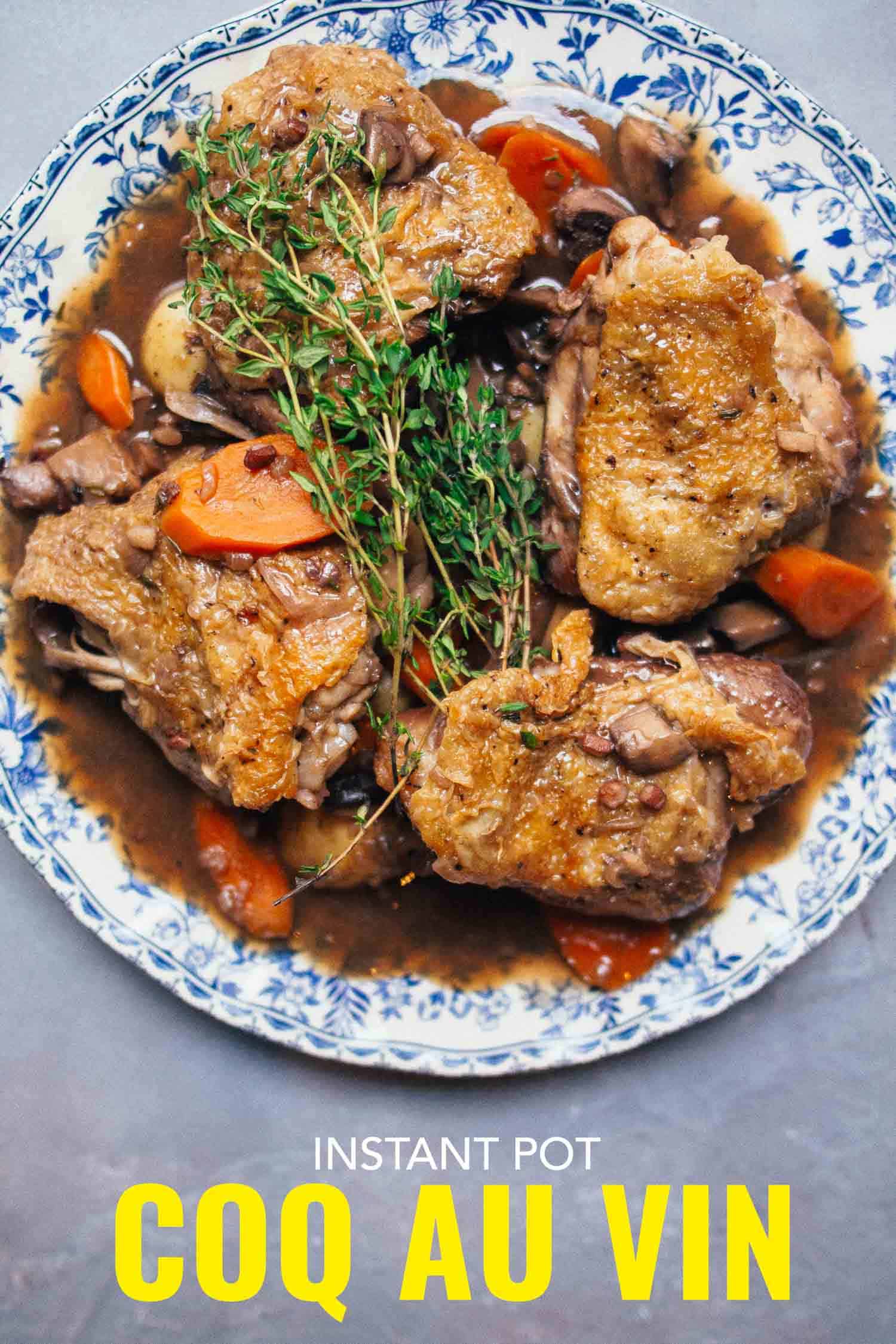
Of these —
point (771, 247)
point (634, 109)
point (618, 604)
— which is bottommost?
point (618, 604)

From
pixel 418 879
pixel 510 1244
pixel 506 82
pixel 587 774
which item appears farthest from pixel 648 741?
pixel 506 82

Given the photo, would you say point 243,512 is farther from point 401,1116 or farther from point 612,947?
point 401,1116

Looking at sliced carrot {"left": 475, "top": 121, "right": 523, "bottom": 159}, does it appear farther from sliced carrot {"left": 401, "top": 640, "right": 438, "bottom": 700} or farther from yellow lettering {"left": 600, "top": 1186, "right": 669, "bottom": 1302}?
yellow lettering {"left": 600, "top": 1186, "right": 669, "bottom": 1302}

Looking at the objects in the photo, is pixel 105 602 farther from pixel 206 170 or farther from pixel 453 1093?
pixel 453 1093

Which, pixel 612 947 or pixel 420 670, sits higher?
pixel 420 670

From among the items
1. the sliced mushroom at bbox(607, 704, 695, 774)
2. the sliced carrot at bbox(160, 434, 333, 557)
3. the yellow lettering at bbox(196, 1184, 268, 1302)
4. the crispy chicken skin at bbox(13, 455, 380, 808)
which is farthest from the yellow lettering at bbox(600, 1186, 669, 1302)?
the sliced carrot at bbox(160, 434, 333, 557)

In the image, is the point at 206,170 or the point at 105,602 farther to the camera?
the point at 105,602

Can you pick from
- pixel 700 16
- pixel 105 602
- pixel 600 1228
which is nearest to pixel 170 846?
pixel 105 602
